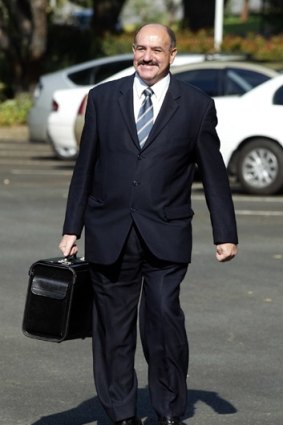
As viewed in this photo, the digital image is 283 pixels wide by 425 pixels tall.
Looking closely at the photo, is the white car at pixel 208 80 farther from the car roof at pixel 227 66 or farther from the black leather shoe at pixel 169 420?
the black leather shoe at pixel 169 420

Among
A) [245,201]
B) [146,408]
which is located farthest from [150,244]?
[245,201]

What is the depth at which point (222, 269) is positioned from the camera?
1192cm

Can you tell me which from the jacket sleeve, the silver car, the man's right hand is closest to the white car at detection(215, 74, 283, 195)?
the silver car

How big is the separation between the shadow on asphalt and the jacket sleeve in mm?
1028

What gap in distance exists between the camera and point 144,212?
632 centimetres

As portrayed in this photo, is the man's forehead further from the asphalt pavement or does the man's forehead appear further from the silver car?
the silver car

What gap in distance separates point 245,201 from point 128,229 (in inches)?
427

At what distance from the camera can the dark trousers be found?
20.9ft

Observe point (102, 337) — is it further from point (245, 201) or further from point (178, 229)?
point (245, 201)

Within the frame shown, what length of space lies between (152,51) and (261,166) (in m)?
11.2

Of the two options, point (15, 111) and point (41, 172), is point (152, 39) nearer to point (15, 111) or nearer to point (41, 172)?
point (41, 172)

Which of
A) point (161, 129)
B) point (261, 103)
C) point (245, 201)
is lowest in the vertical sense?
point (245, 201)

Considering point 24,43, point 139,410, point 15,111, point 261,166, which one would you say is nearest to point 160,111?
point 139,410

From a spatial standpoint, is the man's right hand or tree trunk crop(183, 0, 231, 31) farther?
tree trunk crop(183, 0, 231, 31)
